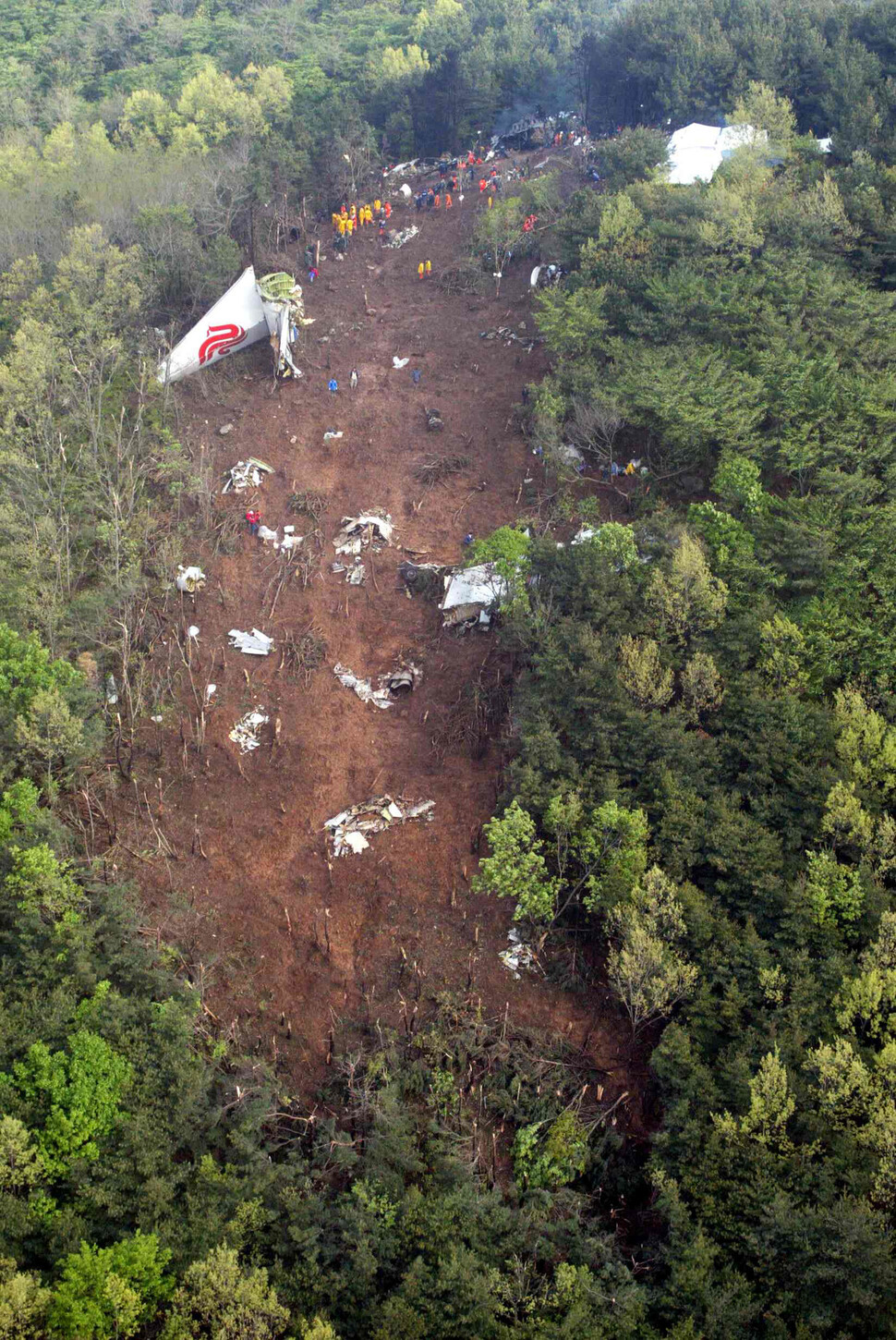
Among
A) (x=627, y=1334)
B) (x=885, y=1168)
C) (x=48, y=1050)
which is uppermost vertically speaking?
(x=48, y=1050)

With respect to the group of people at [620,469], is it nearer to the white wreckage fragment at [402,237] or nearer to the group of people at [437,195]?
the white wreckage fragment at [402,237]

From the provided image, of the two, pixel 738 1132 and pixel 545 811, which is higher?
pixel 545 811

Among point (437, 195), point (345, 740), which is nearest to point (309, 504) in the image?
point (345, 740)

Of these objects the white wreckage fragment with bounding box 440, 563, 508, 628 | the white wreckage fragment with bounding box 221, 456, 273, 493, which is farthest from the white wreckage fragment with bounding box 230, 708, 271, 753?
the white wreckage fragment with bounding box 221, 456, 273, 493

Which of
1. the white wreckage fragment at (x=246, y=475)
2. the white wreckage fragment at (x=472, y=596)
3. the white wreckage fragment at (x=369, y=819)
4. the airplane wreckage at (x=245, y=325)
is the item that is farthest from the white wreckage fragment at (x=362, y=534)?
the white wreckage fragment at (x=369, y=819)

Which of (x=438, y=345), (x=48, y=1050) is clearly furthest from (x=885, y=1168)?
(x=438, y=345)

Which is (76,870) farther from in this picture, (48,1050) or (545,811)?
(545,811)
